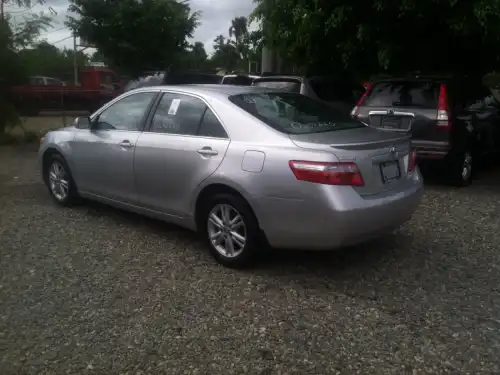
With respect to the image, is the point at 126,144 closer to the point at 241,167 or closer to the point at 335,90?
the point at 241,167

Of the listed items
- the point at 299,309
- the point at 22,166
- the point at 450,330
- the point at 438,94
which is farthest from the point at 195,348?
the point at 22,166

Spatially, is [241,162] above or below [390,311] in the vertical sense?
above

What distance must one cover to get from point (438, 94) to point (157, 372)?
582cm

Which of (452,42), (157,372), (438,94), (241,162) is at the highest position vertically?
(452,42)

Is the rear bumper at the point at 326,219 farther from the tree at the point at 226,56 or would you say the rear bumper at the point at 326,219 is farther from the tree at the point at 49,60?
the tree at the point at 226,56

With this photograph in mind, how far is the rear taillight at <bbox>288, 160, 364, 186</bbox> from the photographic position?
3971 mm

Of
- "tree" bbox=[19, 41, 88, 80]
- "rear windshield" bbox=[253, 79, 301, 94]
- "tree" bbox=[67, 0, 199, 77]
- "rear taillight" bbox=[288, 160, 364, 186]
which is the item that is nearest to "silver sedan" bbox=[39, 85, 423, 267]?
"rear taillight" bbox=[288, 160, 364, 186]

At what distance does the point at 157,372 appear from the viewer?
3.12m

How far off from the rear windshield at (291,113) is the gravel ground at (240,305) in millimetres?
1130

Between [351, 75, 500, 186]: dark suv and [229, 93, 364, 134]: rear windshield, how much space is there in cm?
253

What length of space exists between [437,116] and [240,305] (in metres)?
4.62

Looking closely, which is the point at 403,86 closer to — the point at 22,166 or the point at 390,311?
the point at 390,311

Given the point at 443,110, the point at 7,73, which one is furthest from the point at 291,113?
the point at 7,73

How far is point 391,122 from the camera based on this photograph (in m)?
7.57
